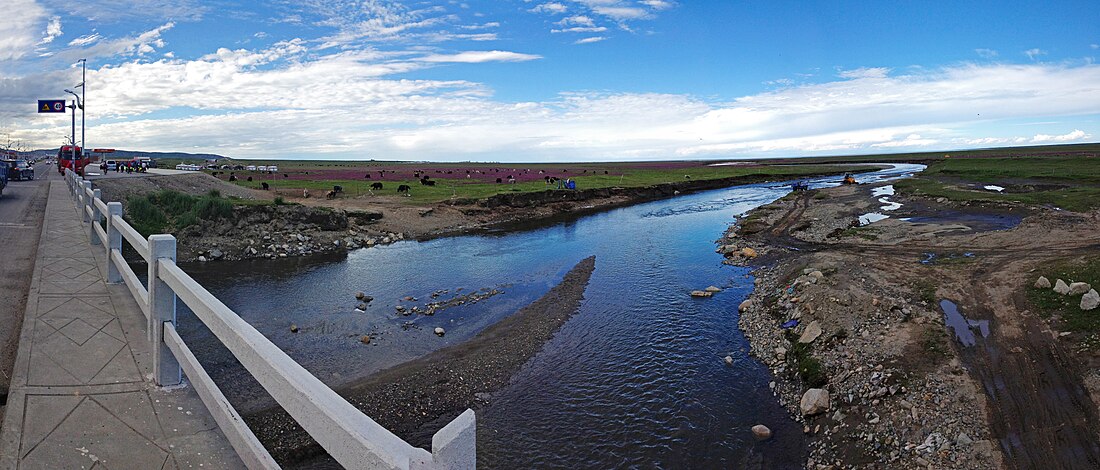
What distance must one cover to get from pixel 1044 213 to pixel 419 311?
31.0 m

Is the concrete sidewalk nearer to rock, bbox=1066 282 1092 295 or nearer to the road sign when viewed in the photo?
rock, bbox=1066 282 1092 295

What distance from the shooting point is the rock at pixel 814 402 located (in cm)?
Result: 1020

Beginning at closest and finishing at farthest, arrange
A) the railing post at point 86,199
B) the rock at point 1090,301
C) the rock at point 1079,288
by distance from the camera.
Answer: the rock at point 1090,301 < the railing post at point 86,199 < the rock at point 1079,288

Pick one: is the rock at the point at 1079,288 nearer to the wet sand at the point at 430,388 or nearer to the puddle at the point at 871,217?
the wet sand at the point at 430,388

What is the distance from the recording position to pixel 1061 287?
45.2 feet

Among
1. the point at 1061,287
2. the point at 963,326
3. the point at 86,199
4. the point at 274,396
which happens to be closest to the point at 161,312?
the point at 274,396

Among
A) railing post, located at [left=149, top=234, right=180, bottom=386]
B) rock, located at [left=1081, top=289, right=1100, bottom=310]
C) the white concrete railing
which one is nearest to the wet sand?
railing post, located at [left=149, top=234, right=180, bottom=386]

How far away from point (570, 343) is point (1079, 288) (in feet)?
39.0

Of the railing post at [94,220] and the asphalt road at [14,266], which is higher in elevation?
the railing post at [94,220]

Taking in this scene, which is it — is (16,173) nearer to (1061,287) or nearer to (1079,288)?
(1061,287)

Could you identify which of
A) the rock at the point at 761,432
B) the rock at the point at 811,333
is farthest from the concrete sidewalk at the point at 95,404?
the rock at the point at 811,333

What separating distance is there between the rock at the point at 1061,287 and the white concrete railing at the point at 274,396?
17036 millimetres

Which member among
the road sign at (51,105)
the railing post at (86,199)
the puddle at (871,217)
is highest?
the road sign at (51,105)

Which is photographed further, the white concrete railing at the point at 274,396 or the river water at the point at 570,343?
the river water at the point at 570,343
